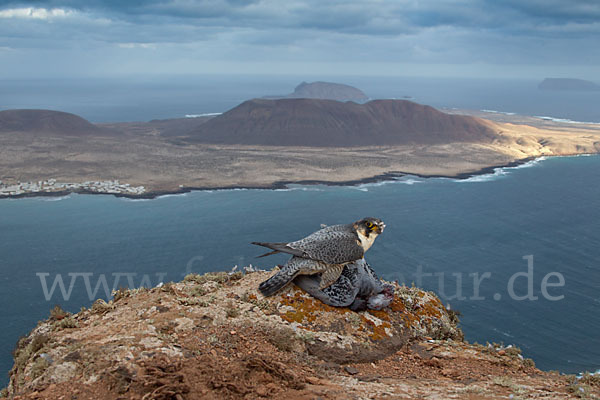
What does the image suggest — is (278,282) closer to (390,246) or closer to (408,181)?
(390,246)

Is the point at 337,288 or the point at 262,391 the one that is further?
the point at 337,288

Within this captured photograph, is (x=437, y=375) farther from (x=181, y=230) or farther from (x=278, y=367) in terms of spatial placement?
(x=181, y=230)

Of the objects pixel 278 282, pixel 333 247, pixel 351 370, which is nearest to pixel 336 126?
pixel 333 247

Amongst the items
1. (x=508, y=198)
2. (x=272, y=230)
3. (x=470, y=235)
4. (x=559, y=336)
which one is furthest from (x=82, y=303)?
(x=508, y=198)

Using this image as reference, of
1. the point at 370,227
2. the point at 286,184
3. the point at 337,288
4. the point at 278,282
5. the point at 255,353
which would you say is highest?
the point at 370,227

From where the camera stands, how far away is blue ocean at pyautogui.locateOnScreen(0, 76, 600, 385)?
31.2 meters

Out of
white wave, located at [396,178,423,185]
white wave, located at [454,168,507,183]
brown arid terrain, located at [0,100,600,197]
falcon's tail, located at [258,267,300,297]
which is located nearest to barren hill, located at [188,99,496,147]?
brown arid terrain, located at [0,100,600,197]

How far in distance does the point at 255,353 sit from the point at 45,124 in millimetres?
130010

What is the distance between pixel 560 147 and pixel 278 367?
122 metres

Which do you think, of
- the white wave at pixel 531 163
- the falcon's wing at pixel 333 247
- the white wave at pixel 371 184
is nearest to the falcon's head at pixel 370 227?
the falcon's wing at pixel 333 247

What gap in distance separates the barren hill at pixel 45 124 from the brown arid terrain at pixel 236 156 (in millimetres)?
526

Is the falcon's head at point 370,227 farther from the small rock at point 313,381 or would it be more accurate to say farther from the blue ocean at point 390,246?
the blue ocean at point 390,246

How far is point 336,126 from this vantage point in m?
125

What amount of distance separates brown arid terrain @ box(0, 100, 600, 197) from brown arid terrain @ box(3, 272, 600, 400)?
6212cm
